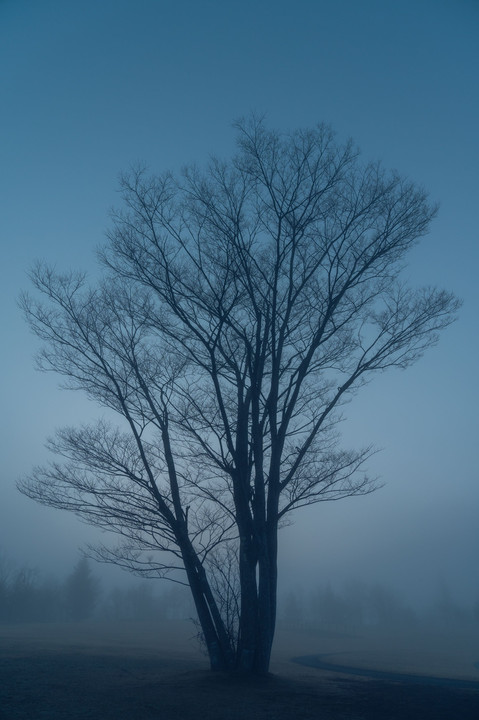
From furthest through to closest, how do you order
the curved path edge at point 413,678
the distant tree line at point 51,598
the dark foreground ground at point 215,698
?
1. the distant tree line at point 51,598
2. the curved path edge at point 413,678
3. the dark foreground ground at point 215,698

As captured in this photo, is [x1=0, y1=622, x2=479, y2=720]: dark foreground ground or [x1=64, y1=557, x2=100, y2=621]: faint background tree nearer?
[x1=0, y1=622, x2=479, y2=720]: dark foreground ground

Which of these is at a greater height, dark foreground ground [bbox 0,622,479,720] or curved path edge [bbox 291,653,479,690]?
dark foreground ground [bbox 0,622,479,720]

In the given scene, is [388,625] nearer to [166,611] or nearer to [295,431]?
[166,611]

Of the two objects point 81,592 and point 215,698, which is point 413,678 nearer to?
point 215,698

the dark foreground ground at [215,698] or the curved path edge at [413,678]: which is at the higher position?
the dark foreground ground at [215,698]

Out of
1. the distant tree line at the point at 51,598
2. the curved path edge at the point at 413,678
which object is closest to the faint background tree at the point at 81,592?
the distant tree line at the point at 51,598

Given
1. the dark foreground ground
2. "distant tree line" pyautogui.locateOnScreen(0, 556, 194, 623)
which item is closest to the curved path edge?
the dark foreground ground

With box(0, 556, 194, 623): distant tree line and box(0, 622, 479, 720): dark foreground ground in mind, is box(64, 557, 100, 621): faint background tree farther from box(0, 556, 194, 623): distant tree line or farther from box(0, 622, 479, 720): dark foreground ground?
box(0, 622, 479, 720): dark foreground ground

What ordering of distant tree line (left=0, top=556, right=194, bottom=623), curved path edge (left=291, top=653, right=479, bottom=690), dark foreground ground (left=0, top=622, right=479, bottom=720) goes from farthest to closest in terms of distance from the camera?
distant tree line (left=0, top=556, right=194, bottom=623), curved path edge (left=291, top=653, right=479, bottom=690), dark foreground ground (left=0, top=622, right=479, bottom=720)

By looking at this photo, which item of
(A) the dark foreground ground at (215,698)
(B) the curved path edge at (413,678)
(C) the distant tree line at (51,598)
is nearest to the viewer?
(A) the dark foreground ground at (215,698)

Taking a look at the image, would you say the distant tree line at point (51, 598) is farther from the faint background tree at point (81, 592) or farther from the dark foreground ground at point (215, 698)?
the dark foreground ground at point (215, 698)

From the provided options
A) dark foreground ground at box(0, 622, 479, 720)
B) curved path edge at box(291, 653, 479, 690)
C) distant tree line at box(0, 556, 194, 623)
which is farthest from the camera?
distant tree line at box(0, 556, 194, 623)

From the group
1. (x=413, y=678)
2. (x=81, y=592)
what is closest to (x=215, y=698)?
(x=413, y=678)

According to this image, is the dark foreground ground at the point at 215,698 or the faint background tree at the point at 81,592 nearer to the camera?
the dark foreground ground at the point at 215,698
